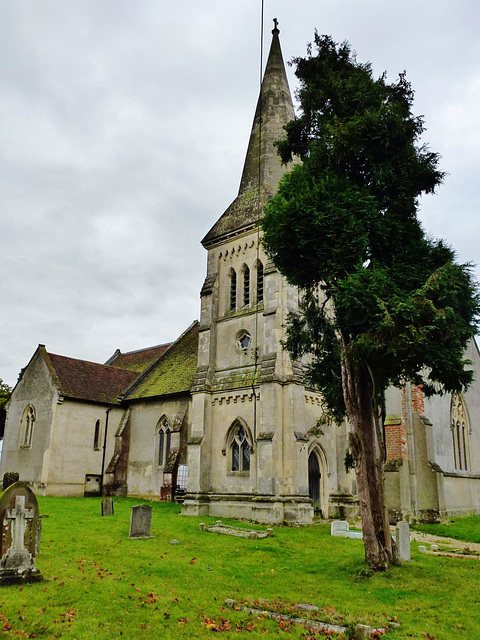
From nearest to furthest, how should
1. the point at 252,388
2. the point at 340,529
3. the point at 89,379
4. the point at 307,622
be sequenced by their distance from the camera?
the point at 307,622 → the point at 340,529 → the point at 252,388 → the point at 89,379

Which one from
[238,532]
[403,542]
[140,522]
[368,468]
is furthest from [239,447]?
[368,468]

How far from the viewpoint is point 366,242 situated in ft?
42.3

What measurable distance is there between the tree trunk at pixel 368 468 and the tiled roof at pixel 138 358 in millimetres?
23902

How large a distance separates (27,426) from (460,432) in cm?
2579

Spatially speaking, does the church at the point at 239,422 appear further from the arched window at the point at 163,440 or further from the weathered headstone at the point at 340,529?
the weathered headstone at the point at 340,529

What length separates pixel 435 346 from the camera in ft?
40.2

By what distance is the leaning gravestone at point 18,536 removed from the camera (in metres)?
9.63

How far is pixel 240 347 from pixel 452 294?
560 inches

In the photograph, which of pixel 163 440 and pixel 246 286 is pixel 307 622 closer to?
pixel 246 286

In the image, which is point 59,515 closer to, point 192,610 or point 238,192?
point 192,610

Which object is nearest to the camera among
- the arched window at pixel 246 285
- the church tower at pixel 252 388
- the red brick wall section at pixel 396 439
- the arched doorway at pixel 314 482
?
the church tower at pixel 252 388

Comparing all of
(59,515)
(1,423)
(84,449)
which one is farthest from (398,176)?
(1,423)

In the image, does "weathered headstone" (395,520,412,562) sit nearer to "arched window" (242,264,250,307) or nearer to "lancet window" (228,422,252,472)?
"lancet window" (228,422,252,472)

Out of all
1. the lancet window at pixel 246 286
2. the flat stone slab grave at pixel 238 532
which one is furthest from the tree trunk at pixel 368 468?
the lancet window at pixel 246 286
